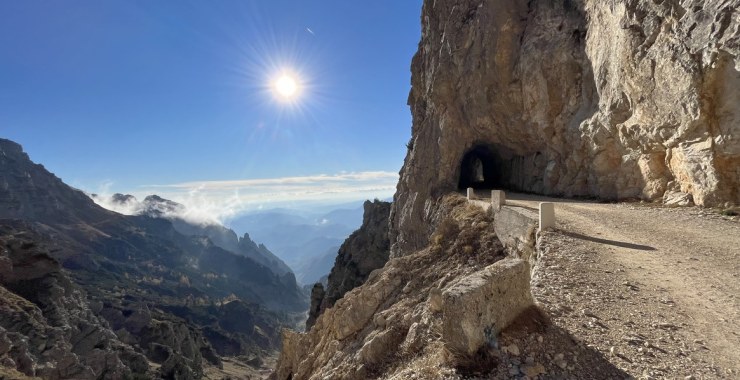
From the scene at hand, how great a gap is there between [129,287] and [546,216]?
16548 cm

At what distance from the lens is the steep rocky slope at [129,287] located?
275 feet

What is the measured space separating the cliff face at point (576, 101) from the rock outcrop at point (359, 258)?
1296 cm

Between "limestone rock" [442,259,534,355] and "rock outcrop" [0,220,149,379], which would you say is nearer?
"limestone rock" [442,259,534,355]

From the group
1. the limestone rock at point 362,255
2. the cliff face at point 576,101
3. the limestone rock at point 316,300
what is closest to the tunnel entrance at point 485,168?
the cliff face at point 576,101

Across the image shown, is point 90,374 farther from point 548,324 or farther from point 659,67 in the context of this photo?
point 659,67

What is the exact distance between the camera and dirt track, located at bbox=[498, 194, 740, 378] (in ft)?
17.5

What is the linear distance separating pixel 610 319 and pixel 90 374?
63.4 m

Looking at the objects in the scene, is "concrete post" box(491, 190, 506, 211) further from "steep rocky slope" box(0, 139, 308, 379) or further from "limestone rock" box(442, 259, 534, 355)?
"steep rocky slope" box(0, 139, 308, 379)

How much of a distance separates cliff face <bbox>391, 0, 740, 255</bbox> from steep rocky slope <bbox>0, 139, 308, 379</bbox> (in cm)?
6754

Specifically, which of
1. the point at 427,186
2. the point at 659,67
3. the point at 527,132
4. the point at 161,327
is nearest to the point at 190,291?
the point at 161,327

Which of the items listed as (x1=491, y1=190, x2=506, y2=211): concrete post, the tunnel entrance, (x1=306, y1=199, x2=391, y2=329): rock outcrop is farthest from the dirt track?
(x1=306, y1=199, x2=391, y2=329): rock outcrop

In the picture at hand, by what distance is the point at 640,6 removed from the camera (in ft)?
59.9

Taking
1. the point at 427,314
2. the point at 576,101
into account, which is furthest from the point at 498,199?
the point at 576,101

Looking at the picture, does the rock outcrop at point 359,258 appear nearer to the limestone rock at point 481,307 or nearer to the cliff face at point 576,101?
the cliff face at point 576,101
